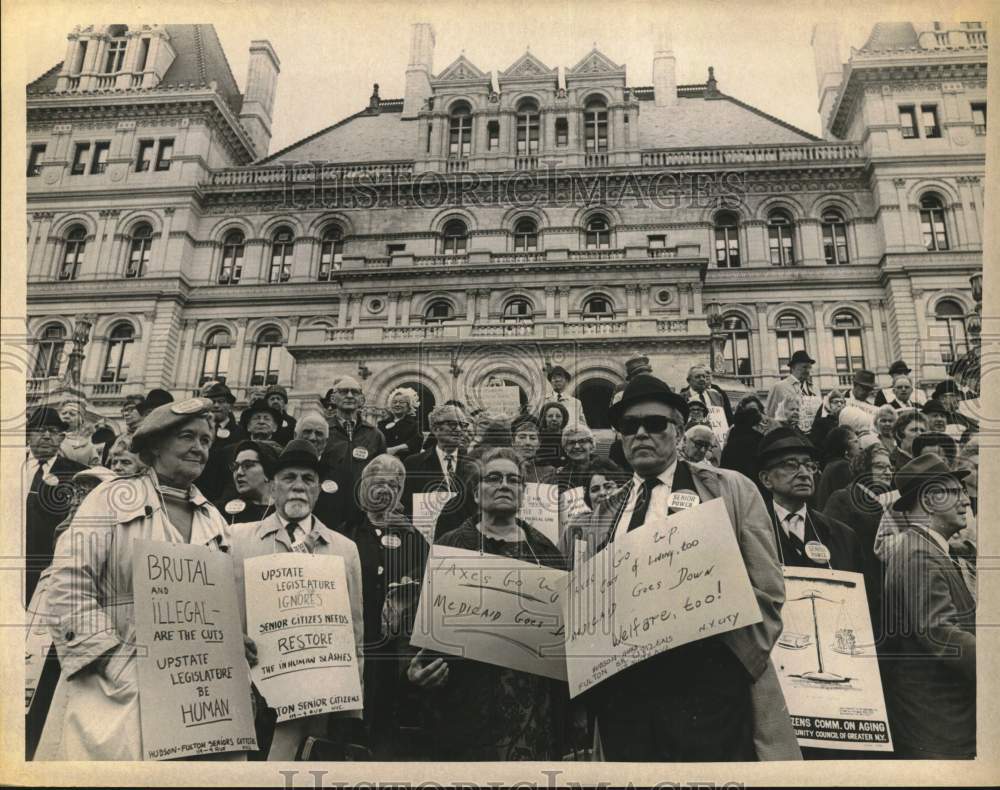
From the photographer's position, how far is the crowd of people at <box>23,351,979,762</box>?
5.78 meters

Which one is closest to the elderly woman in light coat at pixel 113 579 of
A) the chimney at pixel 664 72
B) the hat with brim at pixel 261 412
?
the hat with brim at pixel 261 412

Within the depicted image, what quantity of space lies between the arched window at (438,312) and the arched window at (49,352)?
372 centimetres

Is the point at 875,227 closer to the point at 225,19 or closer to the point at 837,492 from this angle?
the point at 837,492

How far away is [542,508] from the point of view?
7.02 metres

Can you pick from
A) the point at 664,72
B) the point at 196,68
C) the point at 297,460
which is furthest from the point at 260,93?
the point at 297,460

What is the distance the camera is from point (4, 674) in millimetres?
6957

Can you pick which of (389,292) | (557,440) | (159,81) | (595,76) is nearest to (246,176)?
(159,81)

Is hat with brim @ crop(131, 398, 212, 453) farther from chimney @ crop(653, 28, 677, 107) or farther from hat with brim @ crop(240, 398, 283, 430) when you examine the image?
chimney @ crop(653, 28, 677, 107)

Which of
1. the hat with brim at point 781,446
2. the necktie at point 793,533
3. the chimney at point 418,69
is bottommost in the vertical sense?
the necktie at point 793,533

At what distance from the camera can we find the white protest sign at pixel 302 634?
6.25 m

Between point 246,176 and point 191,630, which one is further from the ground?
point 246,176

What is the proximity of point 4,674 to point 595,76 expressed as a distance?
27.1 feet

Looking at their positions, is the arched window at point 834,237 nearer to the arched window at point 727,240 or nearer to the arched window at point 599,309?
the arched window at point 727,240

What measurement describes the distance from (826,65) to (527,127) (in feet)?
11.0
